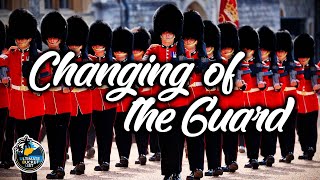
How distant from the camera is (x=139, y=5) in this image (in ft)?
79.0

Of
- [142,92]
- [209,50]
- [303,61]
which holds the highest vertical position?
[209,50]

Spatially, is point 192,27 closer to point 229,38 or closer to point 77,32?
point 229,38

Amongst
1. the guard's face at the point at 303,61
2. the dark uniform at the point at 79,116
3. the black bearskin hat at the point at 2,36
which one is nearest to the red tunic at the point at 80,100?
the dark uniform at the point at 79,116

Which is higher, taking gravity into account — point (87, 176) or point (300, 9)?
point (300, 9)

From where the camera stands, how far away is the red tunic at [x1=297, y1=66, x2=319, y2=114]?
1042 cm

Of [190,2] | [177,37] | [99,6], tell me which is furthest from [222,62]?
[190,2]

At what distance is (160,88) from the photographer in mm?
8383

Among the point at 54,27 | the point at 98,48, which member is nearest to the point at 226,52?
the point at 98,48

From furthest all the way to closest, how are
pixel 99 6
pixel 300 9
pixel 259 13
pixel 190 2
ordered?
pixel 300 9 < pixel 259 13 < pixel 190 2 < pixel 99 6

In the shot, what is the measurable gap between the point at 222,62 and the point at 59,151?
1.56 m

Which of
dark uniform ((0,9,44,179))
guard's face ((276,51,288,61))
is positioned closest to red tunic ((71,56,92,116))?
dark uniform ((0,9,44,179))

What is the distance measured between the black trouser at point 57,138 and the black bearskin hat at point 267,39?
239 cm

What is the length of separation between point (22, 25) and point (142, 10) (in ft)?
50.8

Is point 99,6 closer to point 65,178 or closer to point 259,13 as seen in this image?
point 259,13
